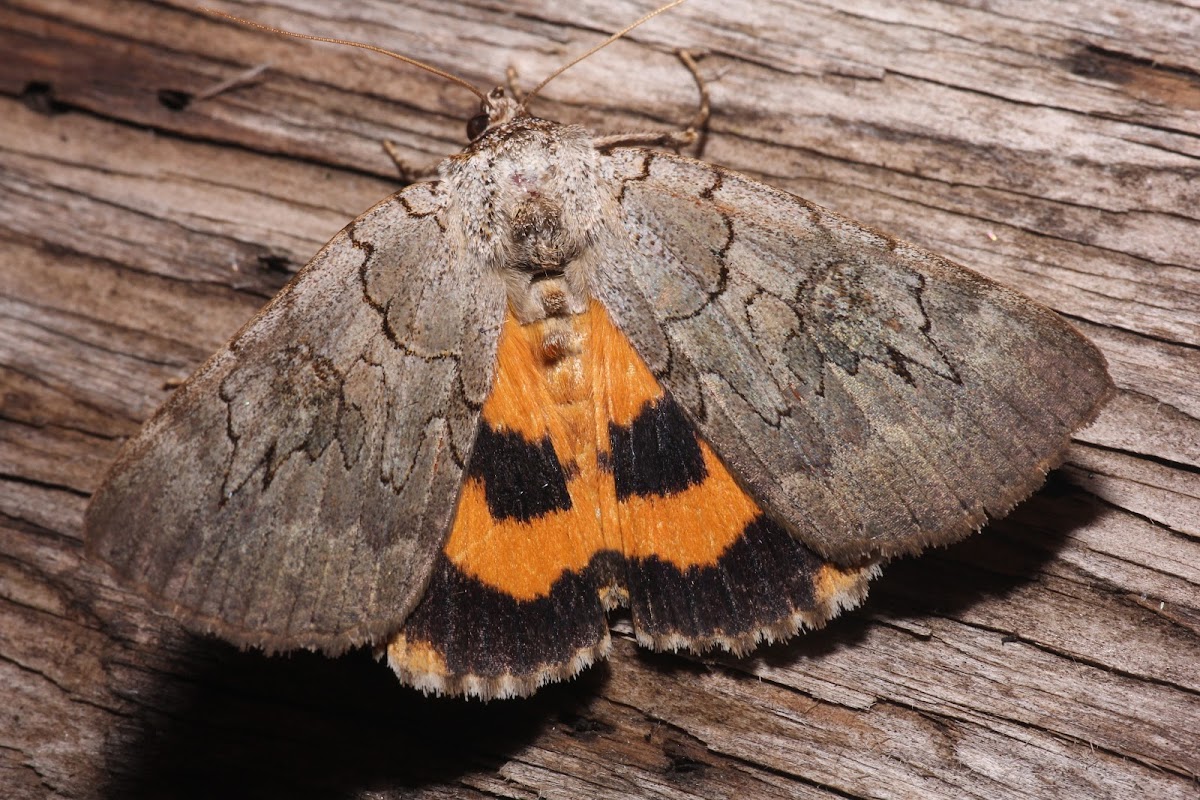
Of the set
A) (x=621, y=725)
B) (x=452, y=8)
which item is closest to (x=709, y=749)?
(x=621, y=725)

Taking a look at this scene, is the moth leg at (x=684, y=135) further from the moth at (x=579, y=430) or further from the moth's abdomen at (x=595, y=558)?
the moth's abdomen at (x=595, y=558)

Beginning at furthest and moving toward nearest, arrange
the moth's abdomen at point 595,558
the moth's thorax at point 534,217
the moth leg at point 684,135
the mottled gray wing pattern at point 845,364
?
the moth leg at point 684,135 < the moth's thorax at point 534,217 < the moth's abdomen at point 595,558 < the mottled gray wing pattern at point 845,364

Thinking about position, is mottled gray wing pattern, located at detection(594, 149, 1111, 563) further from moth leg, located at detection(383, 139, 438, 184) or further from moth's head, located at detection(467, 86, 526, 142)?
moth leg, located at detection(383, 139, 438, 184)

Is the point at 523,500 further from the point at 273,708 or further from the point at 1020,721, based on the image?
the point at 1020,721

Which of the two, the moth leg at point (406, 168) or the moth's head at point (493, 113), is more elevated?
the moth's head at point (493, 113)

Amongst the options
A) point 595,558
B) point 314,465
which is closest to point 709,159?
point 595,558

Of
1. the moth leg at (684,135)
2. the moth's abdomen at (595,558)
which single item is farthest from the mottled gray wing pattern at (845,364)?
the moth leg at (684,135)
